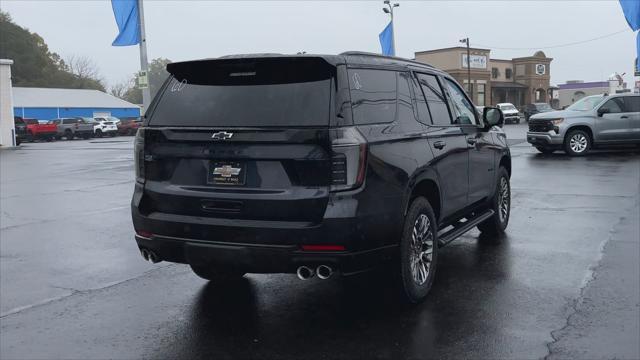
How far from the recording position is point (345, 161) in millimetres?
4043

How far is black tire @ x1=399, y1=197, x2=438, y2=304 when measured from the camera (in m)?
4.58

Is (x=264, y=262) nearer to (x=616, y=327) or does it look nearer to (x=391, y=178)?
(x=391, y=178)

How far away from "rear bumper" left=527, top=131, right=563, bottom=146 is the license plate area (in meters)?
15.6

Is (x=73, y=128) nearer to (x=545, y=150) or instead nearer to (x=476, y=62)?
(x=545, y=150)

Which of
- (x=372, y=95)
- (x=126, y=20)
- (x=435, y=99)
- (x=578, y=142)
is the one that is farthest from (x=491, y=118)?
(x=126, y=20)

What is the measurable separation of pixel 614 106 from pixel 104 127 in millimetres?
42452

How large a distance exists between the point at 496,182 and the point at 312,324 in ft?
11.3

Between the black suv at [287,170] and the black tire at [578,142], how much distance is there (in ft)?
47.1

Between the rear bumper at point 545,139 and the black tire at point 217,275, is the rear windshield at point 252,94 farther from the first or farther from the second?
the rear bumper at point 545,139

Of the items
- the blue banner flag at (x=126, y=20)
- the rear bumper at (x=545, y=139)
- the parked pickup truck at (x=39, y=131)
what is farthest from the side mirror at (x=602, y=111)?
the parked pickup truck at (x=39, y=131)

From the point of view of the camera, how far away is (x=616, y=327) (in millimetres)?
4320

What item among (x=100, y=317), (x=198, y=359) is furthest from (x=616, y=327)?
(x=100, y=317)

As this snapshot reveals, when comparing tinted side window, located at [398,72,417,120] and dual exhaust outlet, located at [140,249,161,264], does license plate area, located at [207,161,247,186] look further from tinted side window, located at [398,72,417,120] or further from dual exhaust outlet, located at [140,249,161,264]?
tinted side window, located at [398,72,417,120]

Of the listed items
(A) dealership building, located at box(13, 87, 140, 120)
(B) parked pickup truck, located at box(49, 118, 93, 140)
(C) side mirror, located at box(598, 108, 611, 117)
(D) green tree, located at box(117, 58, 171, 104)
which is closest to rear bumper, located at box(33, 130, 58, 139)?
(B) parked pickup truck, located at box(49, 118, 93, 140)
